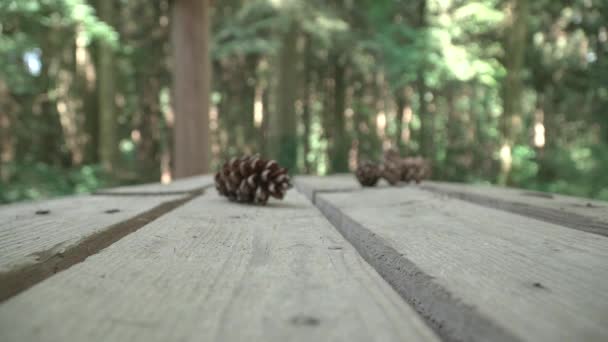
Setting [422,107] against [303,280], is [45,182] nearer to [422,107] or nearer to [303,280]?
[303,280]

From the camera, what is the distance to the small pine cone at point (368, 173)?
231cm

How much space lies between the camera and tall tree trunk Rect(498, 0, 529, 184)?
834cm

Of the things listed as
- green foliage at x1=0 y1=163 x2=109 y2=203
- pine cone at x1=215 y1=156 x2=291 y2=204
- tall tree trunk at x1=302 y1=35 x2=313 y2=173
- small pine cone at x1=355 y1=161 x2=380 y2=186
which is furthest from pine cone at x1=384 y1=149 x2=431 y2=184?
tall tree trunk at x1=302 y1=35 x2=313 y2=173

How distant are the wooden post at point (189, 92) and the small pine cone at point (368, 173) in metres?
2.20

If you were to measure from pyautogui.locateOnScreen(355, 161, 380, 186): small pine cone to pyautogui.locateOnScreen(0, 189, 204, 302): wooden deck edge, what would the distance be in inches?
53.7

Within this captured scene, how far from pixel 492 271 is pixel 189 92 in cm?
382

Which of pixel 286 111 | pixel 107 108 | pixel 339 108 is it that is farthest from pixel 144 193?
pixel 339 108

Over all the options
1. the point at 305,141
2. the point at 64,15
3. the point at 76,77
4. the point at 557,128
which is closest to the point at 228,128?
the point at 305,141

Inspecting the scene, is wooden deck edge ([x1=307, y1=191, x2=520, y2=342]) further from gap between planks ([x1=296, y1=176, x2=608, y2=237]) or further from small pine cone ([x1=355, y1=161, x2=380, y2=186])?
small pine cone ([x1=355, y1=161, x2=380, y2=186])

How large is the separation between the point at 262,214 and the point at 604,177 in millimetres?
10004

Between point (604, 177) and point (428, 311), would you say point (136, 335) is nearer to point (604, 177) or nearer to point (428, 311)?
point (428, 311)

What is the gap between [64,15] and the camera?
17.3ft

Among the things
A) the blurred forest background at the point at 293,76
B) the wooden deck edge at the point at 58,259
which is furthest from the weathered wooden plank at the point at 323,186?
the blurred forest background at the point at 293,76

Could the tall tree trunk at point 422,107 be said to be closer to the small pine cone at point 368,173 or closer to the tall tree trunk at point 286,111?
the tall tree trunk at point 286,111
